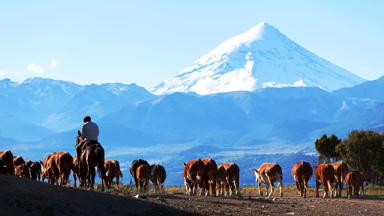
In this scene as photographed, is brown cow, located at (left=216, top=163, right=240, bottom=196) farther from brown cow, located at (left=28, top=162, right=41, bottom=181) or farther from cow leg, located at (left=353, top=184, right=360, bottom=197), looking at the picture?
brown cow, located at (left=28, top=162, right=41, bottom=181)

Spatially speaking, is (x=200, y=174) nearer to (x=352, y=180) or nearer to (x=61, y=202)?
(x=352, y=180)

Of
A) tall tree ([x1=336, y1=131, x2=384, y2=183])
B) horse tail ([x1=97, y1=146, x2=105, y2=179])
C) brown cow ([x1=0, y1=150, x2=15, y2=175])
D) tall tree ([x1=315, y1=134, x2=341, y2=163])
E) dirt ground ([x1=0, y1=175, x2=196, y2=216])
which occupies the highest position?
tall tree ([x1=315, y1=134, x2=341, y2=163])

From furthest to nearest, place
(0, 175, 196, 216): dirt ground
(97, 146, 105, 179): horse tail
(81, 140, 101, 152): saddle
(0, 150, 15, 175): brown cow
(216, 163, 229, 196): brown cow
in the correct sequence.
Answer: (216, 163, 229, 196): brown cow < (0, 150, 15, 175): brown cow < (81, 140, 101, 152): saddle < (97, 146, 105, 179): horse tail < (0, 175, 196, 216): dirt ground

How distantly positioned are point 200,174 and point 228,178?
13.3 ft

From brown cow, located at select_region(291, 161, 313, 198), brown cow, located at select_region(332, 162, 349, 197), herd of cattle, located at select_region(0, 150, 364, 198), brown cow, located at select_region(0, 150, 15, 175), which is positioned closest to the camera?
herd of cattle, located at select_region(0, 150, 364, 198)

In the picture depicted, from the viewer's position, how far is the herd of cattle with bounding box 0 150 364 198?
40750 millimetres

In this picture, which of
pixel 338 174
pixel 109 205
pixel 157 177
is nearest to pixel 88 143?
pixel 109 205

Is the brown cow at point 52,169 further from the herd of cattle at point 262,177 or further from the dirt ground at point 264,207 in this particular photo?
the herd of cattle at point 262,177

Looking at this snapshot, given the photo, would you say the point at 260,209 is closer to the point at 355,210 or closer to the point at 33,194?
the point at 355,210

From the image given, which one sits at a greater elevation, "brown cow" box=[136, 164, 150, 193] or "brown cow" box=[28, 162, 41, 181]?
"brown cow" box=[28, 162, 41, 181]

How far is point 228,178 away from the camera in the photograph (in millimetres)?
48469

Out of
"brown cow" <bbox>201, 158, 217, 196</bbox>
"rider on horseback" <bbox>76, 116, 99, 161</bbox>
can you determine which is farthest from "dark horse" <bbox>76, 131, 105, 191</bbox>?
"brown cow" <bbox>201, 158, 217, 196</bbox>

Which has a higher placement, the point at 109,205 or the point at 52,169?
the point at 52,169

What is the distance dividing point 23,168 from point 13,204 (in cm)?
2524
